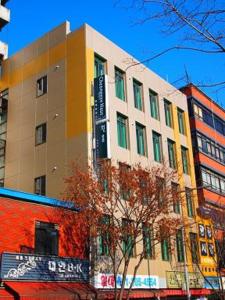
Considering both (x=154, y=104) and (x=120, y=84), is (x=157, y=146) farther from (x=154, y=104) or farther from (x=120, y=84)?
(x=120, y=84)

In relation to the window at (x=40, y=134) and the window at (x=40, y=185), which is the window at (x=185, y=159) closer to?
the window at (x=40, y=134)

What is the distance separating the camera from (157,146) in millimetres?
36375

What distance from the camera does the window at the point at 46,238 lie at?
78.1 ft

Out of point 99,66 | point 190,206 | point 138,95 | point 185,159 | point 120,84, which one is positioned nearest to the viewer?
point 99,66

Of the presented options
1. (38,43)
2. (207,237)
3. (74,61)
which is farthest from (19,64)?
(207,237)

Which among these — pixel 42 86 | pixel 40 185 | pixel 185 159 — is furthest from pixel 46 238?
pixel 185 159

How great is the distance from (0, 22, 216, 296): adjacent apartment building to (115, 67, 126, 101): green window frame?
0.08 meters

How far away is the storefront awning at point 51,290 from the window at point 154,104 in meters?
16.5

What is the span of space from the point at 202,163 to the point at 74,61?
16962 millimetres

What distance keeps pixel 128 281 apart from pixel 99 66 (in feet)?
47.5

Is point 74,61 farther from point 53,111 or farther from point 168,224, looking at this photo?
point 168,224

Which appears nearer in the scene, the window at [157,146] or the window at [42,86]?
the window at [42,86]

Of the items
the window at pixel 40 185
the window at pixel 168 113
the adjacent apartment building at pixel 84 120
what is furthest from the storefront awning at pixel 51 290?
the window at pixel 168 113

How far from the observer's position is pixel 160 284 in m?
30.9
